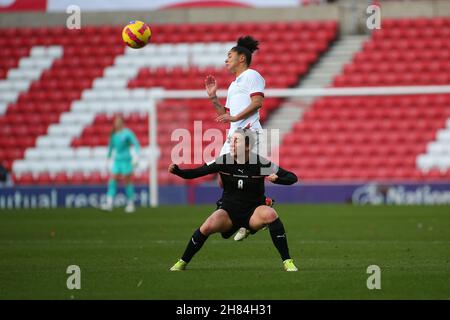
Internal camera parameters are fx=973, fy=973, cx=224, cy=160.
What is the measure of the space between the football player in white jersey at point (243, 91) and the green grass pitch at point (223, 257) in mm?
1422

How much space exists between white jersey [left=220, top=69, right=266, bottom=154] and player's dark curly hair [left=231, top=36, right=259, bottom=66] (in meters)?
0.16

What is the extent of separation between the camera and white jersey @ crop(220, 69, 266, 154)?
1079 cm

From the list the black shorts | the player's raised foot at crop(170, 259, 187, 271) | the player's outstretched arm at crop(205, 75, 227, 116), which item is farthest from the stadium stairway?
the black shorts

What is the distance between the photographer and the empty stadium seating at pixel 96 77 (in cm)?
2908

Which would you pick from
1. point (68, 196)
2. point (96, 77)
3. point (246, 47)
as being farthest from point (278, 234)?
point (96, 77)

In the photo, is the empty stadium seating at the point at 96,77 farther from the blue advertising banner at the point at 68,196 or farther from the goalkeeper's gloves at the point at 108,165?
the blue advertising banner at the point at 68,196

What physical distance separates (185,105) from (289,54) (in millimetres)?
5270

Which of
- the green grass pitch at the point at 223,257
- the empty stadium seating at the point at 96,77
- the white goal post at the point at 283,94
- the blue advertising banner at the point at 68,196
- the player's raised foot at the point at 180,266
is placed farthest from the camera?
the empty stadium seating at the point at 96,77

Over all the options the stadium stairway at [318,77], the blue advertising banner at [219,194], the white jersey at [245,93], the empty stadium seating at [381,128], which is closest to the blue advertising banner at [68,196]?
the blue advertising banner at [219,194]

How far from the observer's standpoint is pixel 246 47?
1098 centimetres

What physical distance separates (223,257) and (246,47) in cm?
292

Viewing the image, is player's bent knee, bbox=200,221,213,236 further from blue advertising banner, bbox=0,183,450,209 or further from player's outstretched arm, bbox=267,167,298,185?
blue advertising banner, bbox=0,183,450,209

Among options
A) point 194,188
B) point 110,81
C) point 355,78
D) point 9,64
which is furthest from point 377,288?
point 9,64

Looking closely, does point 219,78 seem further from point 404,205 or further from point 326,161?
point 404,205
